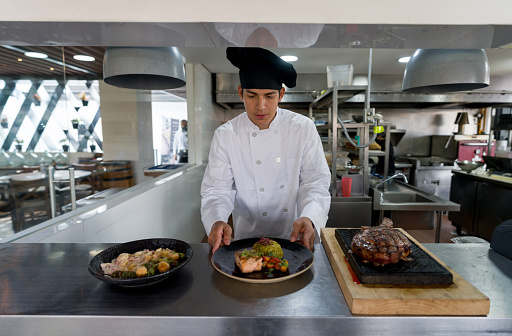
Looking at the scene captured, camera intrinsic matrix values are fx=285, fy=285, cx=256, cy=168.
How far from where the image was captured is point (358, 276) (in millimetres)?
875

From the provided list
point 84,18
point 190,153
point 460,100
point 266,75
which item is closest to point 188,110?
point 190,153

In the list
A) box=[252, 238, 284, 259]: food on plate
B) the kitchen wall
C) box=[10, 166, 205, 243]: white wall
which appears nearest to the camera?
box=[252, 238, 284, 259]: food on plate

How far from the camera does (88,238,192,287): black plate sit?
0.81m

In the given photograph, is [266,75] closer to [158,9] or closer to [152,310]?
[158,9]

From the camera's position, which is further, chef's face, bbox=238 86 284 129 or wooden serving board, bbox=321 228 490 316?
chef's face, bbox=238 86 284 129

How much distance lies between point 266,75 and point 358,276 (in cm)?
115

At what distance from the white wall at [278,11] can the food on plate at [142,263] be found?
77cm

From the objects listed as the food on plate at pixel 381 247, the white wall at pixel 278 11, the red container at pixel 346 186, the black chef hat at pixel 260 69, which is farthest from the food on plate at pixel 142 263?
the red container at pixel 346 186

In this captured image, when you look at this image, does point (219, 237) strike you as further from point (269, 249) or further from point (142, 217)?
point (142, 217)

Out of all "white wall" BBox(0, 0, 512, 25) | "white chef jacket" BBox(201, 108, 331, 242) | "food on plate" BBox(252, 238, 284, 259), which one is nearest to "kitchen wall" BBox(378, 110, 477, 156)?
"white chef jacket" BBox(201, 108, 331, 242)

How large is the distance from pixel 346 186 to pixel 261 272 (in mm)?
2536

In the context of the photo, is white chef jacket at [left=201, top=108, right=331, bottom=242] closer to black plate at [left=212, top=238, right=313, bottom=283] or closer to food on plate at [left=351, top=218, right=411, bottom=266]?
black plate at [left=212, top=238, right=313, bottom=283]

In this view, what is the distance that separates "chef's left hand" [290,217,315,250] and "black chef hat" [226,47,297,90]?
78 centimetres

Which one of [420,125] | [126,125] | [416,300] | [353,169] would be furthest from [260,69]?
[420,125]
